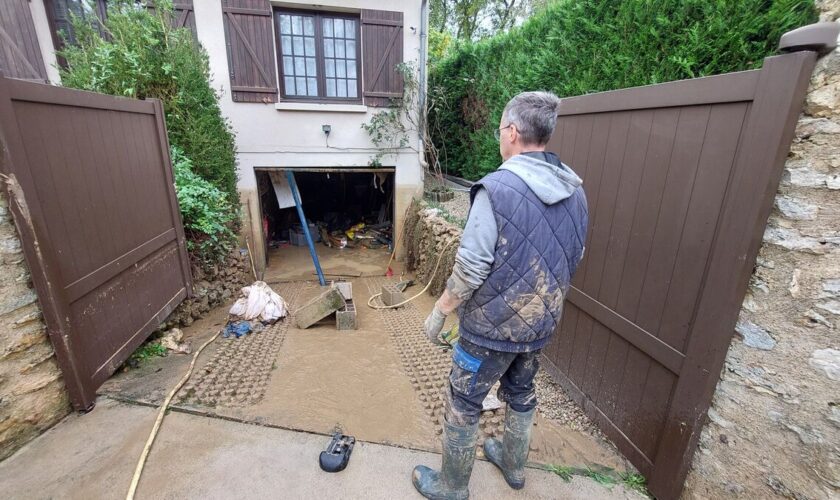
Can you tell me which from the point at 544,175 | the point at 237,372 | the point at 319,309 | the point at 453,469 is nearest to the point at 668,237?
the point at 544,175

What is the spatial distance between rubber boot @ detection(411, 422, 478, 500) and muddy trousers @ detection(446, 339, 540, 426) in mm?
55

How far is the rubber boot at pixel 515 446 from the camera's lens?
1.80 meters

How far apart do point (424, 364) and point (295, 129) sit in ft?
15.5

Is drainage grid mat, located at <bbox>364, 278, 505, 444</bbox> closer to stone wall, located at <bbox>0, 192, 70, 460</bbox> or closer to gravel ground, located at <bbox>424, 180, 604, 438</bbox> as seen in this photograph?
gravel ground, located at <bbox>424, 180, 604, 438</bbox>

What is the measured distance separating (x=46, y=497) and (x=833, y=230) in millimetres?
3431

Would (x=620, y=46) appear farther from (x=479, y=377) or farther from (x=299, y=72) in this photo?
(x=299, y=72)

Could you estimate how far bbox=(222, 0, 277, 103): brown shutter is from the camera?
550 cm

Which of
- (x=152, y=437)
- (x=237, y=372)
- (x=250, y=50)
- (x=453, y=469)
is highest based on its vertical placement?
(x=250, y=50)

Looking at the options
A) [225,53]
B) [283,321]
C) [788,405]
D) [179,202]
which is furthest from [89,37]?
[788,405]

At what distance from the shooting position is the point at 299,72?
609 cm

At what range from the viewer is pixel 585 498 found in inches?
74.2

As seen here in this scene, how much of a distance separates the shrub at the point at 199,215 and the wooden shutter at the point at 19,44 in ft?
8.44

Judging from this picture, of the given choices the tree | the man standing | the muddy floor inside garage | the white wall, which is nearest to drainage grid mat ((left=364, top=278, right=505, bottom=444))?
the muddy floor inside garage

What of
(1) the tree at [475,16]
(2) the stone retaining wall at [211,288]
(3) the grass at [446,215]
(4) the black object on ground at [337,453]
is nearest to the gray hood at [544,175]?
(4) the black object on ground at [337,453]
